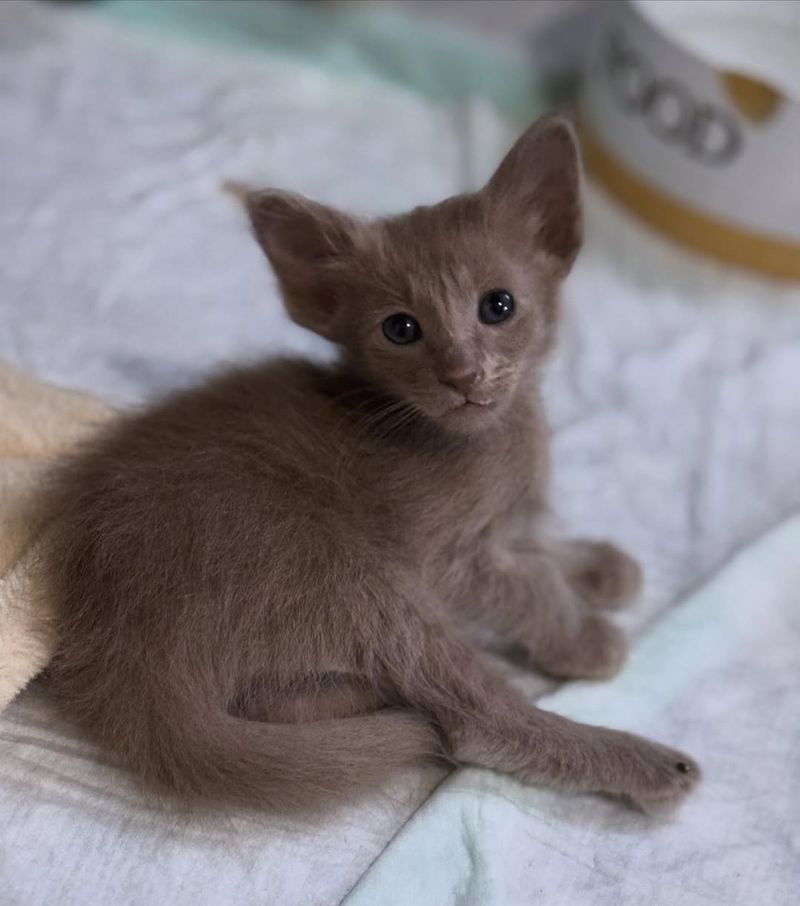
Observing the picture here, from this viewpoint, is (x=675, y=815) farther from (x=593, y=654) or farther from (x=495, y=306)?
(x=495, y=306)

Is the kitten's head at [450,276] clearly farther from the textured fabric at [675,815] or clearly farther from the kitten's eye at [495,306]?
the textured fabric at [675,815]

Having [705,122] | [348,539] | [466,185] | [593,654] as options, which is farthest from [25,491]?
[705,122]

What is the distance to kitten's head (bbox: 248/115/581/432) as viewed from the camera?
1.21 m

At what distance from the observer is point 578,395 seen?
6.13 ft

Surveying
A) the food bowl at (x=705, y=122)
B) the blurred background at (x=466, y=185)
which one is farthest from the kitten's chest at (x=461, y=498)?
the food bowl at (x=705, y=122)

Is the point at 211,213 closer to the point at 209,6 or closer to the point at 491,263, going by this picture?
the point at 209,6

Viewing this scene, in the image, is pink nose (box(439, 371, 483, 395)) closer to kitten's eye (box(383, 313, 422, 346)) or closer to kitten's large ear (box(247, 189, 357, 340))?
kitten's eye (box(383, 313, 422, 346))

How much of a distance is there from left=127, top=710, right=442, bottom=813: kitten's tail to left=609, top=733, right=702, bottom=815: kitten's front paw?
28 centimetres

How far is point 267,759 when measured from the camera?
115 centimetres

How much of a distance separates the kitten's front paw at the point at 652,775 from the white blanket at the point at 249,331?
1.6 inches

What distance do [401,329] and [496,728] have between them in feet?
1.61

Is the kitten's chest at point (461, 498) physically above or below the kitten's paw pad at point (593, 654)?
above

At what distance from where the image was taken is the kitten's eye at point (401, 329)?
1.23 m

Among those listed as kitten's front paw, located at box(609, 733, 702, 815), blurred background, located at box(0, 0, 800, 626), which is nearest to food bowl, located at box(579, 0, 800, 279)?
blurred background, located at box(0, 0, 800, 626)
